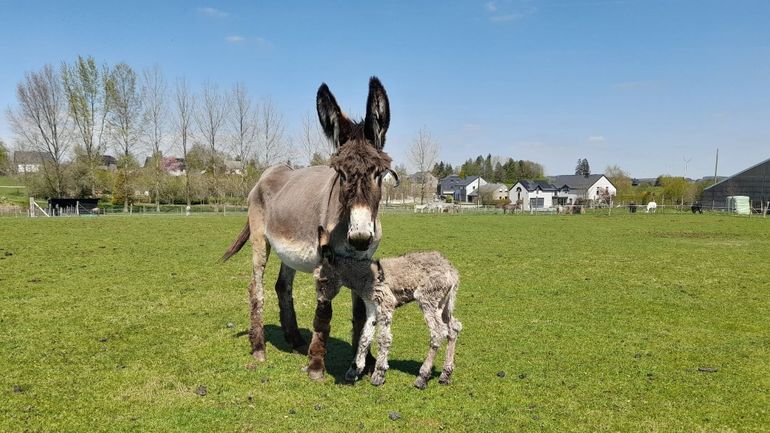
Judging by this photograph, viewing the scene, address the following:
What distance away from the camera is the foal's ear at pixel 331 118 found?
589cm

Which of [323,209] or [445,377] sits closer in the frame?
[323,209]

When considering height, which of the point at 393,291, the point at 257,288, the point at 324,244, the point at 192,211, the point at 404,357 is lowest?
the point at 404,357

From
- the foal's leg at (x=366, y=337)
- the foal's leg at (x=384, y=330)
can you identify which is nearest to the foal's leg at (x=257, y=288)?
the foal's leg at (x=366, y=337)

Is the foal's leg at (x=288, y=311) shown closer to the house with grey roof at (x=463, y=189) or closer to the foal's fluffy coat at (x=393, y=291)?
the foal's fluffy coat at (x=393, y=291)

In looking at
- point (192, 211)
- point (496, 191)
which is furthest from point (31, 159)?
point (496, 191)

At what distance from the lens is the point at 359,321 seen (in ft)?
22.5

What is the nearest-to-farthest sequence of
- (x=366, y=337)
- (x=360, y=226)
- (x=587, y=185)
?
(x=360, y=226) < (x=366, y=337) < (x=587, y=185)

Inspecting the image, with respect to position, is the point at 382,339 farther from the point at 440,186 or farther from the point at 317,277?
the point at 440,186

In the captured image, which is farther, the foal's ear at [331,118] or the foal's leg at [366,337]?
the foal's leg at [366,337]

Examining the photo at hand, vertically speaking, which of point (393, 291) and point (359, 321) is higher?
point (393, 291)

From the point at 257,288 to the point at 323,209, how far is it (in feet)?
7.81

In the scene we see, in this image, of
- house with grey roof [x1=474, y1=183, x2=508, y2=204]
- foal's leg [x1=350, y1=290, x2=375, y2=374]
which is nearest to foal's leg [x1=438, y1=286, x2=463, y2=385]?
foal's leg [x1=350, y1=290, x2=375, y2=374]

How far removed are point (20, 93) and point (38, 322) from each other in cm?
6731

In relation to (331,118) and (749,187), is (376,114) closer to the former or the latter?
(331,118)
